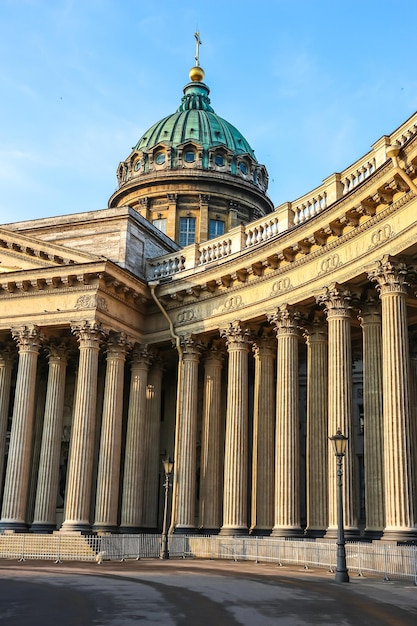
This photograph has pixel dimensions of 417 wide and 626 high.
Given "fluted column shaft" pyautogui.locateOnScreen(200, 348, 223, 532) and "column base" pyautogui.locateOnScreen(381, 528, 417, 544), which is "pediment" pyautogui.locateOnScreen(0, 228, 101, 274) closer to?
"fluted column shaft" pyautogui.locateOnScreen(200, 348, 223, 532)

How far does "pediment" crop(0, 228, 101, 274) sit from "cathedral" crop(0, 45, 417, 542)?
9 centimetres

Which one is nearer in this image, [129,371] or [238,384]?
[238,384]

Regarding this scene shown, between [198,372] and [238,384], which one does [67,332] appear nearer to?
[198,372]

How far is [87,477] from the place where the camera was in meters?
31.7

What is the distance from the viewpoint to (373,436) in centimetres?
2539

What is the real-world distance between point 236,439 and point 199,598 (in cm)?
1567

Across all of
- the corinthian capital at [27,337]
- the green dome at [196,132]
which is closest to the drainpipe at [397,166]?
the corinthian capital at [27,337]

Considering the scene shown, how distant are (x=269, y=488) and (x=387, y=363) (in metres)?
9.35

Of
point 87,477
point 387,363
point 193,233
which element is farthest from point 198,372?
point 193,233

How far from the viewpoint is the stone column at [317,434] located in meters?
27.1

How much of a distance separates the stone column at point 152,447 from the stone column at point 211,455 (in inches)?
134

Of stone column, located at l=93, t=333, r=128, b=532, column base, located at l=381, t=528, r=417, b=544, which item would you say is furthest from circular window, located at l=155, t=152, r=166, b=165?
column base, located at l=381, t=528, r=417, b=544

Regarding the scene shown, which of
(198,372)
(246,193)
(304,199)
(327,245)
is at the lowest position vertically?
(198,372)

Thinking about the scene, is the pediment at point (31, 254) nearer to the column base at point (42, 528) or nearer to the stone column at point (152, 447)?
the stone column at point (152, 447)
